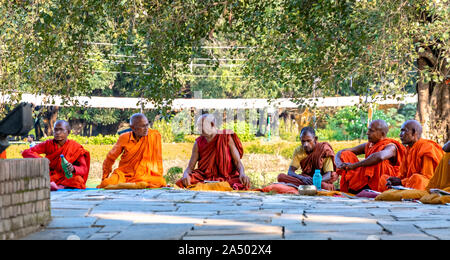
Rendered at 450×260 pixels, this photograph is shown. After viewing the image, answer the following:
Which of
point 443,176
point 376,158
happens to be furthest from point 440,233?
point 376,158

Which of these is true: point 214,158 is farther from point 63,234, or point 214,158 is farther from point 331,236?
point 331,236

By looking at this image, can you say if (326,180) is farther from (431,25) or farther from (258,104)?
(258,104)

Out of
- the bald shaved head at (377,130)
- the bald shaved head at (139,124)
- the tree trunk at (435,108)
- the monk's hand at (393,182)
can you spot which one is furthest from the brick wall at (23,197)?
the tree trunk at (435,108)

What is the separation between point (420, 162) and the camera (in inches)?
396

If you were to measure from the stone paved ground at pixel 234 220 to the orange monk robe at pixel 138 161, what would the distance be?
3.31 m

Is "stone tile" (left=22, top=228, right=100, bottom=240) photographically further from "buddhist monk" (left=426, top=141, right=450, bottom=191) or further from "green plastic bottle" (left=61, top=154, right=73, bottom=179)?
"green plastic bottle" (left=61, top=154, right=73, bottom=179)

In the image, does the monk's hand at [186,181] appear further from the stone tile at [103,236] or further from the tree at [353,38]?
the stone tile at [103,236]

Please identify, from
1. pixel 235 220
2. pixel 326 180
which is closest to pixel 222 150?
pixel 326 180

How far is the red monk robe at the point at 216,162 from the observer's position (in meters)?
11.1

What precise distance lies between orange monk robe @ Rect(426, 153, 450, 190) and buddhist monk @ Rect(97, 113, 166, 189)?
4338 mm
